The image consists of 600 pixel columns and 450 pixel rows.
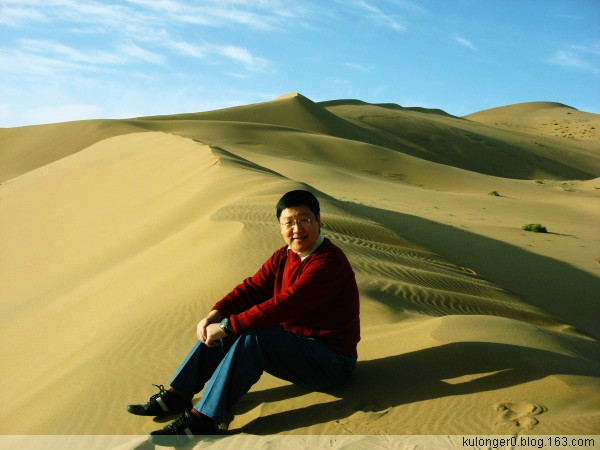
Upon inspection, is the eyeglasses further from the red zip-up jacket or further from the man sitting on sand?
the red zip-up jacket

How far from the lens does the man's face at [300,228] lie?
4.04m

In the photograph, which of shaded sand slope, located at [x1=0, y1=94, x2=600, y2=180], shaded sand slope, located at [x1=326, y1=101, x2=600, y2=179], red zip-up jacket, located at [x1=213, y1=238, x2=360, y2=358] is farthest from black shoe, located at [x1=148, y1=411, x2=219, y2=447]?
shaded sand slope, located at [x1=326, y1=101, x2=600, y2=179]

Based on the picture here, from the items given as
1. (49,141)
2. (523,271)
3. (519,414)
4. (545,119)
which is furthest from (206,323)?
(545,119)

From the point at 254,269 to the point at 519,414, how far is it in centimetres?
419

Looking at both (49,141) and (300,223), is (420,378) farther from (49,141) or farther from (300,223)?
(49,141)

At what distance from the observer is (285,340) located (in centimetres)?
386

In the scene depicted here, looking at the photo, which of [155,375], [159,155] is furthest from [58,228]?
[155,375]

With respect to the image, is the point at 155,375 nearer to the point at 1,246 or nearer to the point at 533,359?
the point at 533,359

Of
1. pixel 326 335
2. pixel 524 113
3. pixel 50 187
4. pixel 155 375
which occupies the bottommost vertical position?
pixel 155 375

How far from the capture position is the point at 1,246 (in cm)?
1391

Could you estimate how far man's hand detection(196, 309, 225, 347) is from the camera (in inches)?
155

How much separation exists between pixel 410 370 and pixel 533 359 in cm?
78

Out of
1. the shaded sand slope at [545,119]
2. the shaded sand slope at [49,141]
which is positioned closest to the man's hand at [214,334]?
the shaded sand slope at [49,141]

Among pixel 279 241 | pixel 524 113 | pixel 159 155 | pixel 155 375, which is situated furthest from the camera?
pixel 524 113
